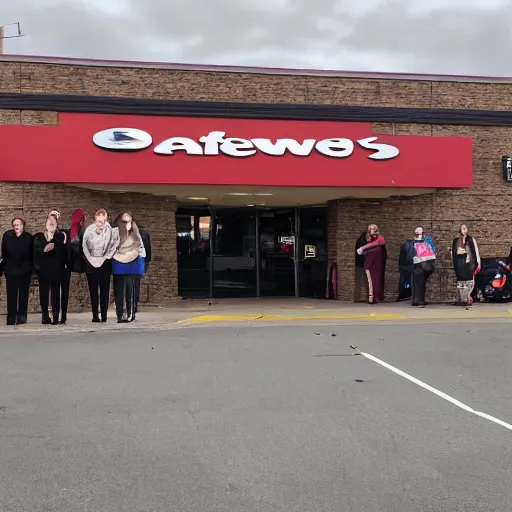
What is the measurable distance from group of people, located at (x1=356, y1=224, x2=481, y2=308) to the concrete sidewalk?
422 mm

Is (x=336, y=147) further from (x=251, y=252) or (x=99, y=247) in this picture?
(x=99, y=247)

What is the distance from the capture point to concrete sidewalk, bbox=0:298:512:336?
10.5m

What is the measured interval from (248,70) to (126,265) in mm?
5717

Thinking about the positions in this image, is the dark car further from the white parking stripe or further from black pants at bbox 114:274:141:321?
black pants at bbox 114:274:141:321

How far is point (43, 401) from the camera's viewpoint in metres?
5.73

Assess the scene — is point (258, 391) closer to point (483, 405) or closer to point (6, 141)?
point (483, 405)

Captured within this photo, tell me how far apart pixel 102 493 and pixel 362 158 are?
10470 mm

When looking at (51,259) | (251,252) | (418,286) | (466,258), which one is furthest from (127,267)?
(466,258)

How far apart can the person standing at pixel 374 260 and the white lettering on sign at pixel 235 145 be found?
204cm

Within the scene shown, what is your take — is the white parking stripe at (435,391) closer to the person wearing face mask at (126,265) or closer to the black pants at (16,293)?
the person wearing face mask at (126,265)

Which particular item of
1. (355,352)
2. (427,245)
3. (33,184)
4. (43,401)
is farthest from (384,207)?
(43,401)

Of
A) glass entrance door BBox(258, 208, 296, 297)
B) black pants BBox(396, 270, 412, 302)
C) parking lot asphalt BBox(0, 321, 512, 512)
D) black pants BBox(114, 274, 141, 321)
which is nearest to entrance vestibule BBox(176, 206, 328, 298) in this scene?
glass entrance door BBox(258, 208, 296, 297)

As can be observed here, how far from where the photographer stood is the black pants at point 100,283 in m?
10.6

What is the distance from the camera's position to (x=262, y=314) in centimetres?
1199
